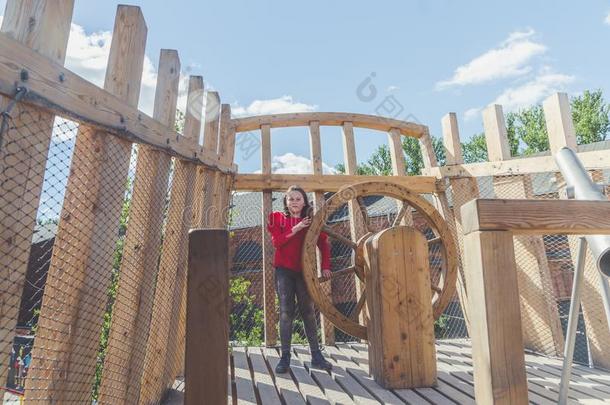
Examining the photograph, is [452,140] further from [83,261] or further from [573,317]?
[83,261]

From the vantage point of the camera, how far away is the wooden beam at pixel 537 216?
117 centimetres

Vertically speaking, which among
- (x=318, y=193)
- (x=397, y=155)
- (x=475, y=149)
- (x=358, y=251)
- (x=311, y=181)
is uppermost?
(x=475, y=149)

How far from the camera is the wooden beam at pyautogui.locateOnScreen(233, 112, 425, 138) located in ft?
16.1

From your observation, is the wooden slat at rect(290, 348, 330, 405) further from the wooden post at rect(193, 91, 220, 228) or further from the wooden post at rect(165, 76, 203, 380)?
the wooden post at rect(193, 91, 220, 228)

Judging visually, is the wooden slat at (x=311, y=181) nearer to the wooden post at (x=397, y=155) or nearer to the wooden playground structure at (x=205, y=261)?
the wooden playground structure at (x=205, y=261)

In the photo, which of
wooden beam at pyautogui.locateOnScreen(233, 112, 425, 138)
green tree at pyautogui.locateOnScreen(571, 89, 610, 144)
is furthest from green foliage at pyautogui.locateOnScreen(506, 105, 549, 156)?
wooden beam at pyautogui.locateOnScreen(233, 112, 425, 138)

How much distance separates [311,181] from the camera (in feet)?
15.5

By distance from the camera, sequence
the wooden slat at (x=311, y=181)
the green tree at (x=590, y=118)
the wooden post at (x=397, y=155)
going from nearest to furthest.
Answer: the wooden slat at (x=311, y=181) → the wooden post at (x=397, y=155) → the green tree at (x=590, y=118)

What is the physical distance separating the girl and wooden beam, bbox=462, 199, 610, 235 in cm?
234

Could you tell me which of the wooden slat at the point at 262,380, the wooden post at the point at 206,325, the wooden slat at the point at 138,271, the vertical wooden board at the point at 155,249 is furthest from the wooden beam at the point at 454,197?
the wooden post at the point at 206,325

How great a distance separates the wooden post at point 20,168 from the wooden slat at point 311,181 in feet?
9.77

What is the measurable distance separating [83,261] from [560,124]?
3.87 metres

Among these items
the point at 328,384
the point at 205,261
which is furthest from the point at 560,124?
the point at 205,261

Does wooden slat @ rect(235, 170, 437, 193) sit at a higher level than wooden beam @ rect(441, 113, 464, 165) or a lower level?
lower
